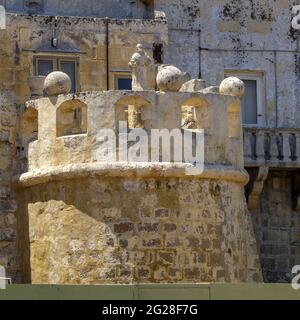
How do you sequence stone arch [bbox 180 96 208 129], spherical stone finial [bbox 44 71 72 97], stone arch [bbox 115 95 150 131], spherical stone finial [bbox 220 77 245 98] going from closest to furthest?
stone arch [bbox 115 95 150 131] < stone arch [bbox 180 96 208 129] < spherical stone finial [bbox 44 71 72 97] < spherical stone finial [bbox 220 77 245 98]

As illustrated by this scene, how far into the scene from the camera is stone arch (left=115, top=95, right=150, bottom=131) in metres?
26.3

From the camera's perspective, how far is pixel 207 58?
1374 inches

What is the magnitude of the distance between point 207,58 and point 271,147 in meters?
2.94

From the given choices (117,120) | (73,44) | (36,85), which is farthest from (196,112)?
(73,44)

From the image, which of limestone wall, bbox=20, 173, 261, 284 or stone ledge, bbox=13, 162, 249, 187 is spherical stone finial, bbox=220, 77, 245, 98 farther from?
limestone wall, bbox=20, 173, 261, 284

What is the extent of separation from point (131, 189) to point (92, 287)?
3.63 meters

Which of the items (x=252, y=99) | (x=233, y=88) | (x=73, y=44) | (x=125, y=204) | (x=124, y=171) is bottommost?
(x=125, y=204)

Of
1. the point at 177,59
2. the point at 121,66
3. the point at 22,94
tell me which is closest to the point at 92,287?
the point at 22,94

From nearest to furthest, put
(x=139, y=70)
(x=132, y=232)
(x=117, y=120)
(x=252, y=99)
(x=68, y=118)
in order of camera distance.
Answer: (x=132, y=232) → (x=117, y=120) → (x=68, y=118) → (x=139, y=70) → (x=252, y=99)

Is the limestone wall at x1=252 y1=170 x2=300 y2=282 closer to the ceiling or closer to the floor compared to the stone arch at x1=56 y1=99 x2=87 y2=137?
Answer: closer to the floor

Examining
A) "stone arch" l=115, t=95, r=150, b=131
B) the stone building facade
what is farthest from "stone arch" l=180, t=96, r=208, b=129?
the stone building facade

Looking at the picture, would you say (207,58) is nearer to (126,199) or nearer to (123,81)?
(123,81)

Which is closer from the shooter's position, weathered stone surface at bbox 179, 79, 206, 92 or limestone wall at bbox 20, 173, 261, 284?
limestone wall at bbox 20, 173, 261, 284

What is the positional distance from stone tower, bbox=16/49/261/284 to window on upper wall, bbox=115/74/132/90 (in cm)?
477
